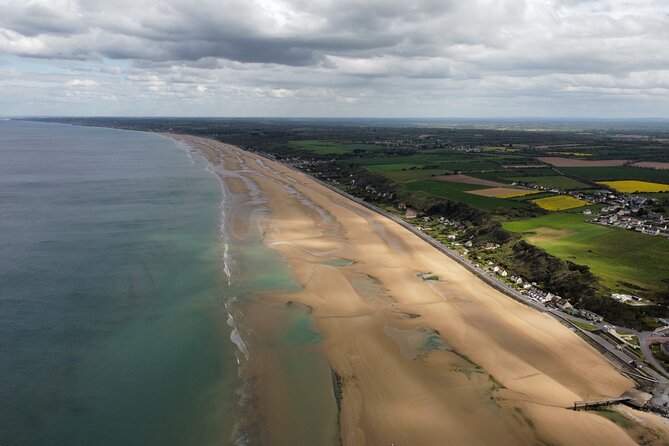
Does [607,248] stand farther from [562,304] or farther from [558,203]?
[558,203]

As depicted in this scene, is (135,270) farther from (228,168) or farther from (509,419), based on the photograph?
(228,168)

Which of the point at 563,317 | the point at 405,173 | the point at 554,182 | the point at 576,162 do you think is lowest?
the point at 563,317

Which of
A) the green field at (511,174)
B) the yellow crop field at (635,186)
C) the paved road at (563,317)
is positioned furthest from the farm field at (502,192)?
the paved road at (563,317)

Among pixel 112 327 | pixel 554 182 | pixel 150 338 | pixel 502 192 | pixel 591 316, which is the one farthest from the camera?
pixel 554 182

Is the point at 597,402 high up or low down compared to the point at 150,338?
down

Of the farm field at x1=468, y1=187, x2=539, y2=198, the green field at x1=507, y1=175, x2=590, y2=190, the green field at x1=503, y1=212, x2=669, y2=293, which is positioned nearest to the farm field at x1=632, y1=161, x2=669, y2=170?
the green field at x1=507, y1=175, x2=590, y2=190

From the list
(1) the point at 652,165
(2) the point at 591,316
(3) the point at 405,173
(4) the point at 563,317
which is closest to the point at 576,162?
(1) the point at 652,165

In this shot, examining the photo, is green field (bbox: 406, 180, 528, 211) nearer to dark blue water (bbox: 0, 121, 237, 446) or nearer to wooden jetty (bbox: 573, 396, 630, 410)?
dark blue water (bbox: 0, 121, 237, 446)

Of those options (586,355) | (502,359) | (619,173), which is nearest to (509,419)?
(502,359)
